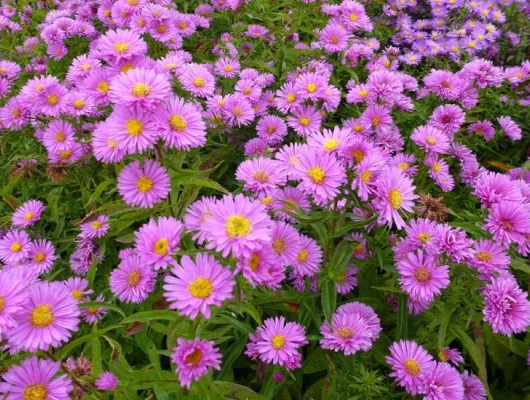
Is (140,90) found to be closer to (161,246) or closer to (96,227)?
(161,246)

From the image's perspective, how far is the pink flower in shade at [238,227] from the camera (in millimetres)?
→ 1343

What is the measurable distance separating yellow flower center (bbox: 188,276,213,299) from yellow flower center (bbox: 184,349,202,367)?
166 millimetres

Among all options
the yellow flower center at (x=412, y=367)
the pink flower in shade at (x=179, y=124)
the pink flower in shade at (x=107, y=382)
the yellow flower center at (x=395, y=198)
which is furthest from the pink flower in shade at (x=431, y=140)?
the pink flower in shade at (x=107, y=382)

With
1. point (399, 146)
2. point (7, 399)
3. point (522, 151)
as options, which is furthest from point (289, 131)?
point (7, 399)

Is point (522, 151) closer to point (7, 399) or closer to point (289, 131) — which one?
point (289, 131)

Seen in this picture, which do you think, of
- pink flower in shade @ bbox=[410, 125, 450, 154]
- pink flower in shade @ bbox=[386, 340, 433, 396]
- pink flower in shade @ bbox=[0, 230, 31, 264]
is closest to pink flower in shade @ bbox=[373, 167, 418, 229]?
pink flower in shade @ bbox=[386, 340, 433, 396]

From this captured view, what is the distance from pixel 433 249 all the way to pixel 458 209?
48.6 inches

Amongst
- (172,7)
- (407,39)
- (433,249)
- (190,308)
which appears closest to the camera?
(190,308)

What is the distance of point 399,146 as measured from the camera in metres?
2.91

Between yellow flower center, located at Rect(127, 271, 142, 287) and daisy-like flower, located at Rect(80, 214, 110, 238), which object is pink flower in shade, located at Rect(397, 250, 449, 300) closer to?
yellow flower center, located at Rect(127, 271, 142, 287)

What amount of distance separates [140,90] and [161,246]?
0.61 meters

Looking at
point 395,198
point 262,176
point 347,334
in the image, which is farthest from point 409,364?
point 262,176

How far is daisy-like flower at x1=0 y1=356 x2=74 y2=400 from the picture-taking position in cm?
138

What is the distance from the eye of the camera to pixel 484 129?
3.37 metres
